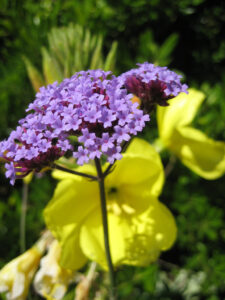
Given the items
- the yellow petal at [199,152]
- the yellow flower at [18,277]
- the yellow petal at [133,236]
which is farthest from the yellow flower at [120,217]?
the yellow petal at [199,152]

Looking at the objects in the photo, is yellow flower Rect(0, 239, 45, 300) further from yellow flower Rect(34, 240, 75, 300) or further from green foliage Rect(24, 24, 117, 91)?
green foliage Rect(24, 24, 117, 91)

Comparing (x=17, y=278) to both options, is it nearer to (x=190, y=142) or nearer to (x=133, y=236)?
(x=133, y=236)

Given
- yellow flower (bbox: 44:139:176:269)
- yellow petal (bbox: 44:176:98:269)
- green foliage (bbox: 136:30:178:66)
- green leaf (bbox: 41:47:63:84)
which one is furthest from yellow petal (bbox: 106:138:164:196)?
green foliage (bbox: 136:30:178:66)

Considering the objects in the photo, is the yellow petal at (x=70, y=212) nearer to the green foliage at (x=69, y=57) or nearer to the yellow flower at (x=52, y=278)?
the yellow flower at (x=52, y=278)

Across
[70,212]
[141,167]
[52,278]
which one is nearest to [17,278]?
[52,278]

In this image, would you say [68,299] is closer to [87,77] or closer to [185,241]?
[185,241]

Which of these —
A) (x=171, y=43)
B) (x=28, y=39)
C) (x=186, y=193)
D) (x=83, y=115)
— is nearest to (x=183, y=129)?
(x=186, y=193)
